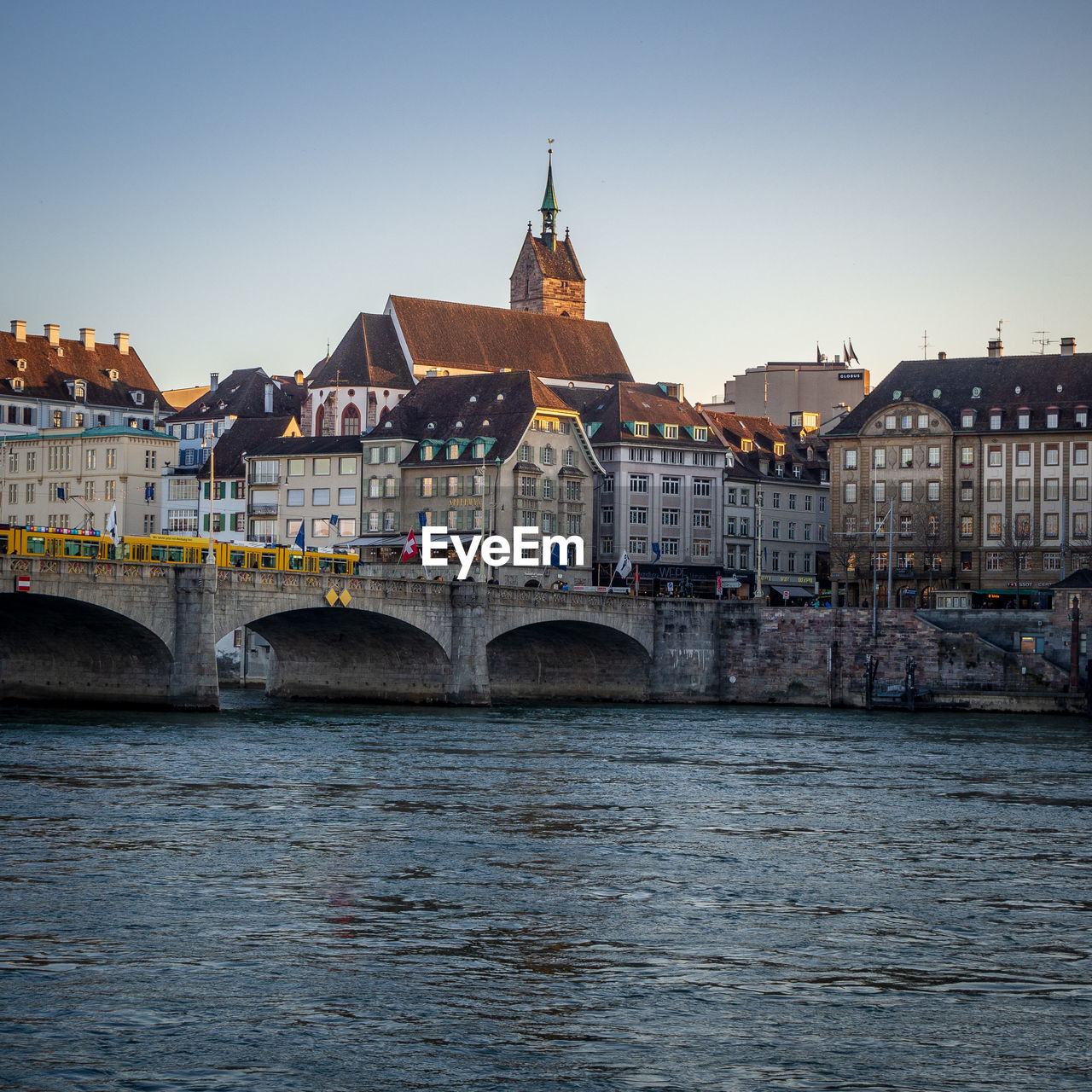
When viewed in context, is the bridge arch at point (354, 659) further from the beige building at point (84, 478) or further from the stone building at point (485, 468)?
the beige building at point (84, 478)

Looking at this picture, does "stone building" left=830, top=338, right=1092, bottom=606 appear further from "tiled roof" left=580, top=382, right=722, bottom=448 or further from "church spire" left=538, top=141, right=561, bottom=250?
"church spire" left=538, top=141, right=561, bottom=250

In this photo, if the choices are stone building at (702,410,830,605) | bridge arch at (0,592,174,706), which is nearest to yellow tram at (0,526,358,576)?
bridge arch at (0,592,174,706)

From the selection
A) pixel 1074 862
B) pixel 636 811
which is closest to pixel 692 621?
pixel 636 811

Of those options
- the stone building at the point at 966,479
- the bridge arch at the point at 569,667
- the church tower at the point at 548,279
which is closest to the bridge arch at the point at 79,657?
the bridge arch at the point at 569,667

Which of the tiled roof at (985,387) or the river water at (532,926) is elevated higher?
the tiled roof at (985,387)

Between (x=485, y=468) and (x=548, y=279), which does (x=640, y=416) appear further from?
(x=548, y=279)

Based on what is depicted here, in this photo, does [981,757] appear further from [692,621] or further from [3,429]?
[3,429]

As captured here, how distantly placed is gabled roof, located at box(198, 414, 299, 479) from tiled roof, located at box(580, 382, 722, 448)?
827 inches

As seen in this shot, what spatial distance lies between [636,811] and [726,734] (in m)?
29.3

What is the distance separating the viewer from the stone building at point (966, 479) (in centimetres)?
11925

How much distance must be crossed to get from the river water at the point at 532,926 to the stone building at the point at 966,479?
214ft

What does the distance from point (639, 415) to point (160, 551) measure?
55.7 meters

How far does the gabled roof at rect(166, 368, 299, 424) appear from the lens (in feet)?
470

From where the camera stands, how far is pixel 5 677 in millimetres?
80688
